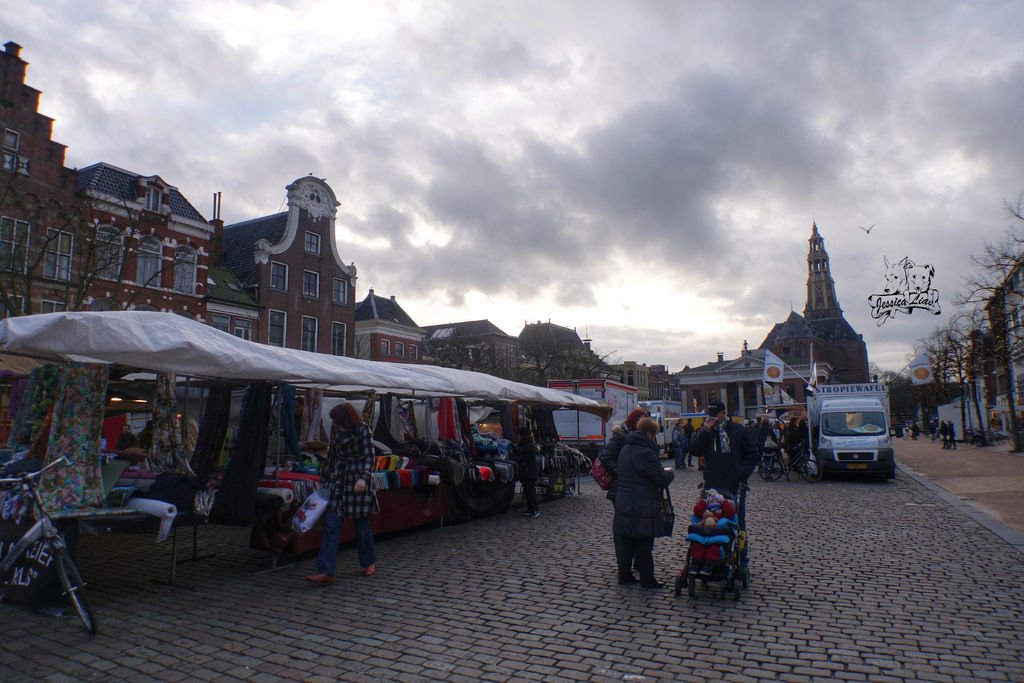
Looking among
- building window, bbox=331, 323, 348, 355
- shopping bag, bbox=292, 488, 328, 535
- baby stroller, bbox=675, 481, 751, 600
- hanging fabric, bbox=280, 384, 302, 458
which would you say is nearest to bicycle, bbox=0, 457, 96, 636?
shopping bag, bbox=292, 488, 328, 535

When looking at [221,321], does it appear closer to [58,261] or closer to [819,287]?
[58,261]

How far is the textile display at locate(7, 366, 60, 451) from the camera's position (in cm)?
799

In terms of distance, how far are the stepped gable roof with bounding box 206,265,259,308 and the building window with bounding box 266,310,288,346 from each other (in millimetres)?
1320

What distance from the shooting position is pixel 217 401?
26.3ft

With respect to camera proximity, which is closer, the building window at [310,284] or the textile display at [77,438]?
the textile display at [77,438]

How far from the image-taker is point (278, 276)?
37188 millimetres

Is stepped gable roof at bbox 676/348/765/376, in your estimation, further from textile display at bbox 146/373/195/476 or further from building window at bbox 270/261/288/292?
textile display at bbox 146/373/195/476

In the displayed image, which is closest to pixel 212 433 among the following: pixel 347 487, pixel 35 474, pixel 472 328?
pixel 347 487

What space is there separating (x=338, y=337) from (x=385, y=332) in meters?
8.21

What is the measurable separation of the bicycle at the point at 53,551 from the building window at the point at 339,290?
35.2 meters

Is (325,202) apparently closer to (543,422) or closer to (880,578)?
(543,422)

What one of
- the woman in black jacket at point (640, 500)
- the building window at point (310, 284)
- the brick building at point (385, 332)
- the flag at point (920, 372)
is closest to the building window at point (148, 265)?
the building window at point (310, 284)

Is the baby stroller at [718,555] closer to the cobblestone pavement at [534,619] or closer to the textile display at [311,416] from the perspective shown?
the cobblestone pavement at [534,619]

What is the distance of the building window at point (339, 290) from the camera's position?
40116 mm
